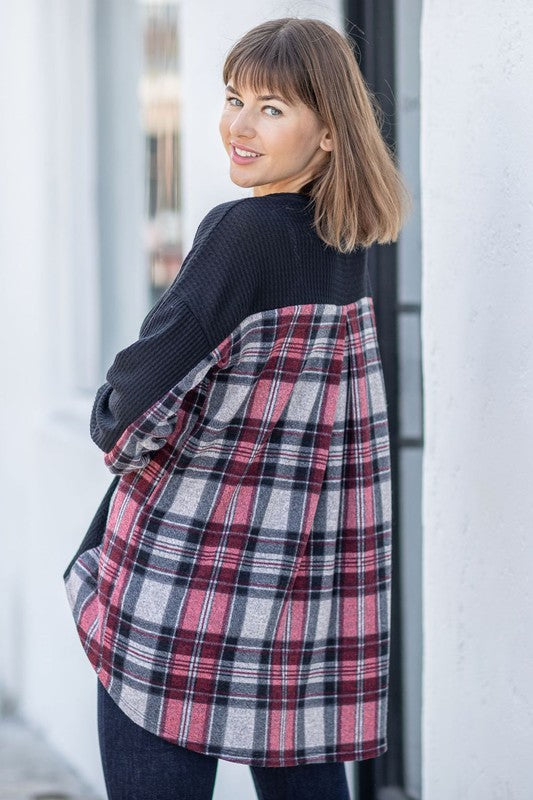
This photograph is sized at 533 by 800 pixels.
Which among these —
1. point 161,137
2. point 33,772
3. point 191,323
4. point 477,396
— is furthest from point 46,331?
point 191,323

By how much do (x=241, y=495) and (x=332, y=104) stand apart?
0.59 metres

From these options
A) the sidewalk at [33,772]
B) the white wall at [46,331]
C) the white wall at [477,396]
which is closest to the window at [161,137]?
the white wall at [46,331]

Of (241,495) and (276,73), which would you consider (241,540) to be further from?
(276,73)

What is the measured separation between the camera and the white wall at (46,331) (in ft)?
13.5

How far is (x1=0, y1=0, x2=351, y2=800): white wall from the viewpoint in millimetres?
4129

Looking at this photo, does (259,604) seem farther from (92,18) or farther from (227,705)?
(92,18)

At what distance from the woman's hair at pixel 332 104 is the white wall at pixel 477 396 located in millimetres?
297

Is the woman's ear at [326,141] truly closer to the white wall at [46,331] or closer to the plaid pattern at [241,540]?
the plaid pattern at [241,540]

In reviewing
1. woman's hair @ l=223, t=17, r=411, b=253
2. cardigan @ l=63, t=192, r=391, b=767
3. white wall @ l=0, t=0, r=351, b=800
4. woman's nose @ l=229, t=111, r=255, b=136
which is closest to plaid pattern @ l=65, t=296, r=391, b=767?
cardigan @ l=63, t=192, r=391, b=767

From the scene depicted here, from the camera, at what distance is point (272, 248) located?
176 cm

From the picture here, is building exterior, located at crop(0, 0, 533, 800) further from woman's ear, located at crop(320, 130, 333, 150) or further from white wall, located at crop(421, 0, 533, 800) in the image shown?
woman's ear, located at crop(320, 130, 333, 150)

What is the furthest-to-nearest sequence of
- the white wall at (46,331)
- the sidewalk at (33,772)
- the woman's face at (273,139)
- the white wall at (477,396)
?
the white wall at (46,331)
the sidewalk at (33,772)
the white wall at (477,396)
the woman's face at (273,139)

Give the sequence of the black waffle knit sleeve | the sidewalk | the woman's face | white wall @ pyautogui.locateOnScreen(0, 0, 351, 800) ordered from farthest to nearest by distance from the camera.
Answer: white wall @ pyautogui.locateOnScreen(0, 0, 351, 800) < the sidewalk < the woman's face < the black waffle knit sleeve

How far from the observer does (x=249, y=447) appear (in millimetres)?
1813
